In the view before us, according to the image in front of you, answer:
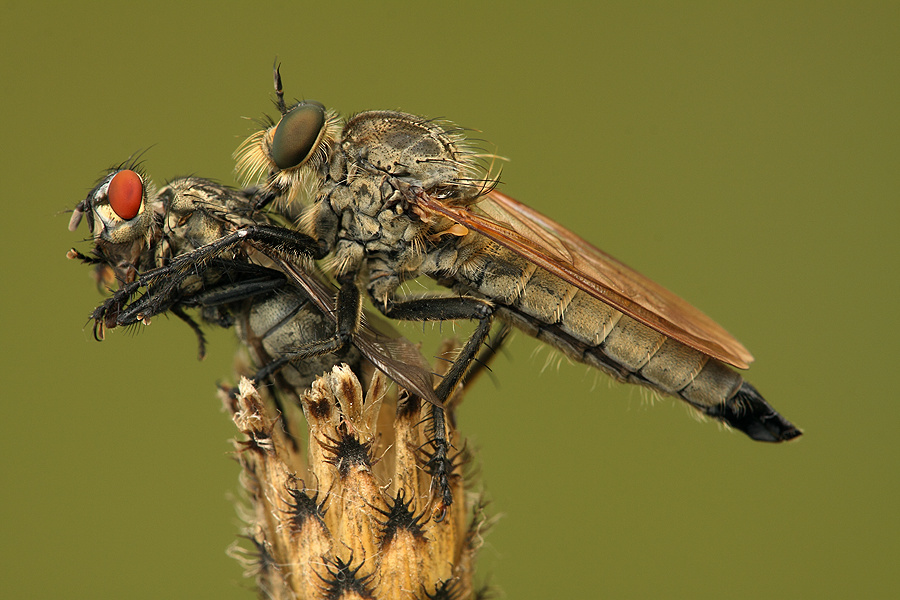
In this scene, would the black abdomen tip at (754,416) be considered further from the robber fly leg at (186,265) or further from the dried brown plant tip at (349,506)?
the robber fly leg at (186,265)

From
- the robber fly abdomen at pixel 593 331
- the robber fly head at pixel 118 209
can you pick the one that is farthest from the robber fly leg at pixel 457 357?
the robber fly head at pixel 118 209

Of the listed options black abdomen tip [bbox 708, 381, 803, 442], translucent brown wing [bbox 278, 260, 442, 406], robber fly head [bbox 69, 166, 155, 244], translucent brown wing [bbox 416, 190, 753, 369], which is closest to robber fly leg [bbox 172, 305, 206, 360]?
robber fly head [bbox 69, 166, 155, 244]

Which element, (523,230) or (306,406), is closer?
(306,406)

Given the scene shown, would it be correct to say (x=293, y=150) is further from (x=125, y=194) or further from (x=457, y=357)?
(x=457, y=357)

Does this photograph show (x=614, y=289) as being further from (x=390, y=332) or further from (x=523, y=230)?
(x=390, y=332)

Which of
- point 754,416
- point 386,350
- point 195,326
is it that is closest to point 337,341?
point 386,350

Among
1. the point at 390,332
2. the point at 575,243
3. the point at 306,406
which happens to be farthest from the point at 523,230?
the point at 306,406
